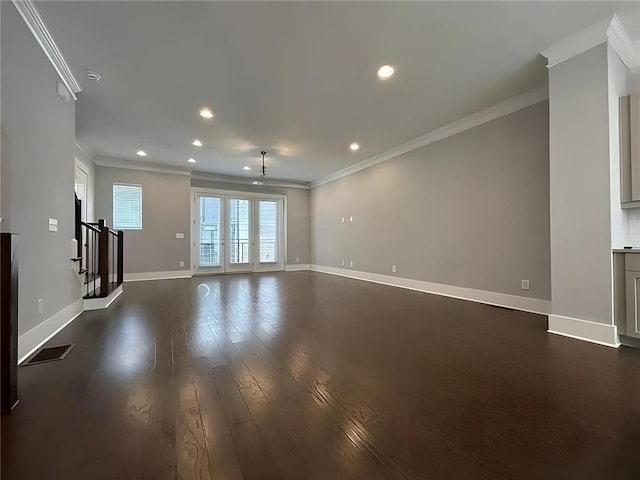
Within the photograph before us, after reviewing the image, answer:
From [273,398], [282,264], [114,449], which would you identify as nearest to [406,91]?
[273,398]

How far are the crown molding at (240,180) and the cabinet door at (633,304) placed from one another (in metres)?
7.21

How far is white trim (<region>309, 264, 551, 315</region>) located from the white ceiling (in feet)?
9.14

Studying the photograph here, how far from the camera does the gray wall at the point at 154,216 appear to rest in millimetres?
6492

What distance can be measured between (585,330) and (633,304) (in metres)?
0.43

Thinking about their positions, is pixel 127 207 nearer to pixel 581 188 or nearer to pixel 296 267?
pixel 296 267

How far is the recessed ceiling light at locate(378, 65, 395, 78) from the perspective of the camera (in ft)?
9.97

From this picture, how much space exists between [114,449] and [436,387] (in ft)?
5.75

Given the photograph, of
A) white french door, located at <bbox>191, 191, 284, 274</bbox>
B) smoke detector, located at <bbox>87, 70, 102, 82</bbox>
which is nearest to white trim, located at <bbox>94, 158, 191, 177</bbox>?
white french door, located at <bbox>191, 191, 284, 274</bbox>

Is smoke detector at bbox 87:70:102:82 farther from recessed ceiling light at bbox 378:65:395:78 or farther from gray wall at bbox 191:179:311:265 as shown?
gray wall at bbox 191:179:311:265

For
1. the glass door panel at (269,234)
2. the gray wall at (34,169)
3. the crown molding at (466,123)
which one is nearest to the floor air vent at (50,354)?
the gray wall at (34,169)

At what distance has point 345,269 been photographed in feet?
24.8

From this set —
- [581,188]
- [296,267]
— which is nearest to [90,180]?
[296,267]

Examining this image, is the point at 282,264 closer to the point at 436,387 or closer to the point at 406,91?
the point at 406,91

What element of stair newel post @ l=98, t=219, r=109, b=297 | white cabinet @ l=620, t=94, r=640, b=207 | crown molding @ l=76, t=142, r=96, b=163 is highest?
crown molding @ l=76, t=142, r=96, b=163
